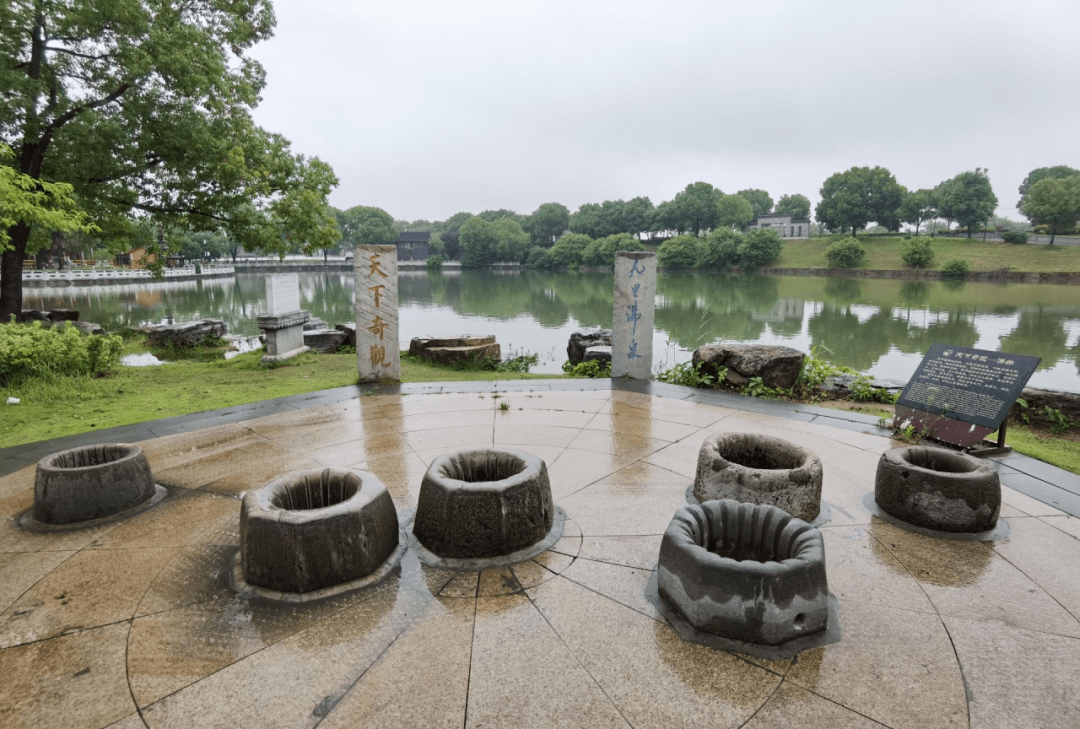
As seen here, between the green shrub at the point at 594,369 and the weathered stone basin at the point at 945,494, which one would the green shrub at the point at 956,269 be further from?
the weathered stone basin at the point at 945,494

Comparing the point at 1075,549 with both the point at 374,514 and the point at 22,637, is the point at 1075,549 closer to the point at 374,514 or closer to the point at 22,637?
the point at 374,514

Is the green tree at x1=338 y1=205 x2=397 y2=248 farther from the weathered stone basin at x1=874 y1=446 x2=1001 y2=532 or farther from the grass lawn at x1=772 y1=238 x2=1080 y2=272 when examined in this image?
the weathered stone basin at x1=874 y1=446 x2=1001 y2=532

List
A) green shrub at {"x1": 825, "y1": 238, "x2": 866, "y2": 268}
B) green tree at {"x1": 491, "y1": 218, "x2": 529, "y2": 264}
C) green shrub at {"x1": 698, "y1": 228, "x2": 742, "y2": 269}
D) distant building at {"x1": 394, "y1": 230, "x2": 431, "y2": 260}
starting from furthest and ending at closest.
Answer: distant building at {"x1": 394, "y1": 230, "x2": 431, "y2": 260} < green tree at {"x1": 491, "y1": 218, "x2": 529, "y2": 264} < green shrub at {"x1": 698, "y1": 228, "x2": 742, "y2": 269} < green shrub at {"x1": 825, "y1": 238, "x2": 866, "y2": 268}

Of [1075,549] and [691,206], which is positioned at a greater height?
[691,206]

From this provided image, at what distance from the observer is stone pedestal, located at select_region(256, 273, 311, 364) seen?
10258 mm

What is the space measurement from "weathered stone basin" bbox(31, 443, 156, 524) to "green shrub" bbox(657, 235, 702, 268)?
2285 inches

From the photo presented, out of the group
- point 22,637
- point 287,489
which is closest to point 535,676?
point 287,489

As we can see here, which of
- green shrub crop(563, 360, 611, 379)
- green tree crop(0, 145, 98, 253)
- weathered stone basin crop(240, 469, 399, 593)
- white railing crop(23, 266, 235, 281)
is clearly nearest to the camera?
weathered stone basin crop(240, 469, 399, 593)

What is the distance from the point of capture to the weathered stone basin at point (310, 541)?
9.29 feet

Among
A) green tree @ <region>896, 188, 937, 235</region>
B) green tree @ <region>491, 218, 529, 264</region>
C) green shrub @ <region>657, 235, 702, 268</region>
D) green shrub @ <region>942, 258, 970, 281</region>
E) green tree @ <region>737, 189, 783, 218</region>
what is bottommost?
green shrub @ <region>942, 258, 970, 281</region>

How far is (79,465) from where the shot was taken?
4.01 meters

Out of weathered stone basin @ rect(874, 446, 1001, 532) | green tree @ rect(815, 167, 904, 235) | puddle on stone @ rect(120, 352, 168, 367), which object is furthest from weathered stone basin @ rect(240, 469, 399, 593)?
green tree @ rect(815, 167, 904, 235)

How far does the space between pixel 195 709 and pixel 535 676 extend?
1.39 metres

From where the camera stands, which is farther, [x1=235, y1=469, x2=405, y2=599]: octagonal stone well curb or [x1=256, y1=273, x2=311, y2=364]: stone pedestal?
[x1=256, y1=273, x2=311, y2=364]: stone pedestal
